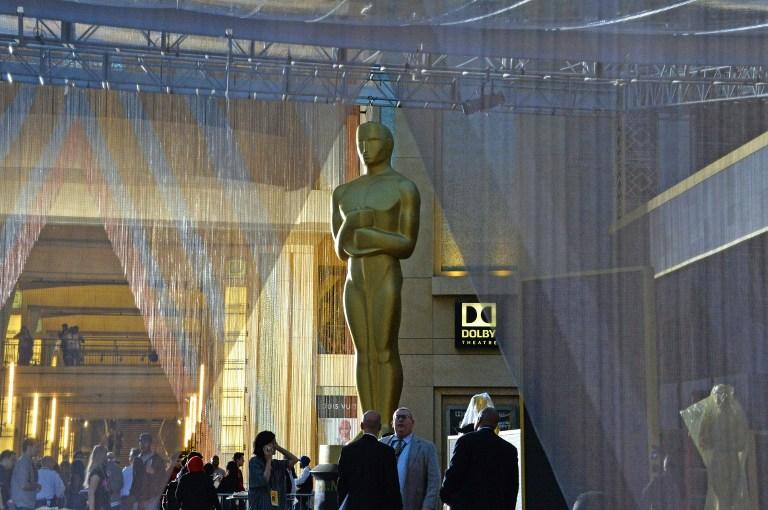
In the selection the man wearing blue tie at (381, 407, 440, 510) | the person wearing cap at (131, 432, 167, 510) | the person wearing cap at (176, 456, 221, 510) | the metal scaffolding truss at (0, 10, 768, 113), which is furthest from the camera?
the metal scaffolding truss at (0, 10, 768, 113)

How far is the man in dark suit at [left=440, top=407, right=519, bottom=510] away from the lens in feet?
15.0

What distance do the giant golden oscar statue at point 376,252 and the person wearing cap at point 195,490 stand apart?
5.14ft

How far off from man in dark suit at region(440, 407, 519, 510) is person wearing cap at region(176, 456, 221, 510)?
5.09ft

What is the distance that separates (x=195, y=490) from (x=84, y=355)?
9.47ft

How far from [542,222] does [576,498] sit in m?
0.90

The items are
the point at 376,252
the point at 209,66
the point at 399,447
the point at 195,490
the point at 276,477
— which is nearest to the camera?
the point at 399,447

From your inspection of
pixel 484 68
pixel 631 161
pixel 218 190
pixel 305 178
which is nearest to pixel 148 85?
pixel 218 190

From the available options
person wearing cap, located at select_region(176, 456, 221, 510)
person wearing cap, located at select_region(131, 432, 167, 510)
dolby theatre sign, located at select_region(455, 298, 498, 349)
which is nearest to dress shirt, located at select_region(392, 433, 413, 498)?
person wearing cap, located at select_region(176, 456, 221, 510)

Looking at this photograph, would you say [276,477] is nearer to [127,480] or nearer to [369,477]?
[369,477]

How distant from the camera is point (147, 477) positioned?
25.4 feet

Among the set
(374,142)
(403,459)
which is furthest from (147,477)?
(403,459)

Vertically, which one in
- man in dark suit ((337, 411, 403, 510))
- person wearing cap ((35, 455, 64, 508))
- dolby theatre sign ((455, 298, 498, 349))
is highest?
dolby theatre sign ((455, 298, 498, 349))

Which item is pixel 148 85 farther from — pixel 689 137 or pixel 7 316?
pixel 689 137

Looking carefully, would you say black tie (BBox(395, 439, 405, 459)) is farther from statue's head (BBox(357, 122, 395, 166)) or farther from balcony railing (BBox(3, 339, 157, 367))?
balcony railing (BBox(3, 339, 157, 367))
